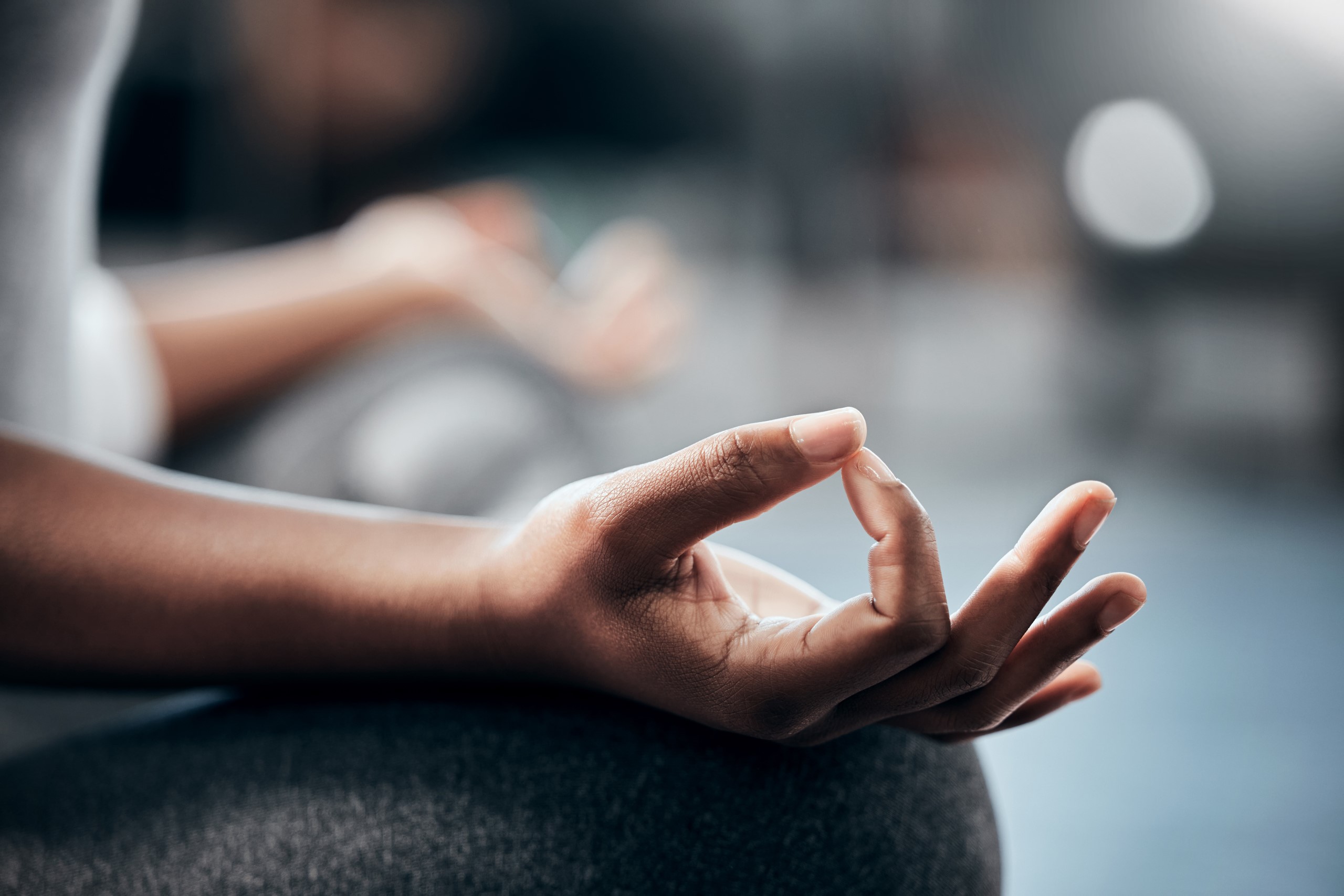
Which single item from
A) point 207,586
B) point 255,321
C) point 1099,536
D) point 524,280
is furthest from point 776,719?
point 1099,536

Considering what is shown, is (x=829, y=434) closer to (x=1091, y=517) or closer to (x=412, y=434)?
(x=1091, y=517)

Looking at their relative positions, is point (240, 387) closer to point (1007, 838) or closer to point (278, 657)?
point (278, 657)

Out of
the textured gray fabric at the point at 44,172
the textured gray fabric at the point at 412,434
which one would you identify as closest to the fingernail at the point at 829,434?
the textured gray fabric at the point at 44,172

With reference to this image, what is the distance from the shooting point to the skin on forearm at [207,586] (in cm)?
28

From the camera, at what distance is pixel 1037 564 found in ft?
0.70

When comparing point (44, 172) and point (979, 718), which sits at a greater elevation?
point (44, 172)

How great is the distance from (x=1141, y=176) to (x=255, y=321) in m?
2.01

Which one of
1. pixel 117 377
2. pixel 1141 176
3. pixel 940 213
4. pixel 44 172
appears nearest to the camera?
pixel 44 172

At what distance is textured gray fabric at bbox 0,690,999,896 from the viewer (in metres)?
0.26

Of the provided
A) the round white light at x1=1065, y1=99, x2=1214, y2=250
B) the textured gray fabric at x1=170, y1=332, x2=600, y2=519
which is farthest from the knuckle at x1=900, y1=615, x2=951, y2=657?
the round white light at x1=1065, y1=99, x2=1214, y2=250

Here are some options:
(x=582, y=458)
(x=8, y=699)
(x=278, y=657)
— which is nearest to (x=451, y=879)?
(x=278, y=657)

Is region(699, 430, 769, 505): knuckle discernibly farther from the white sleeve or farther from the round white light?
the round white light

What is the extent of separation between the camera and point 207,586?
29cm

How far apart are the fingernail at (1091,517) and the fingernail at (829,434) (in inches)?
2.1
